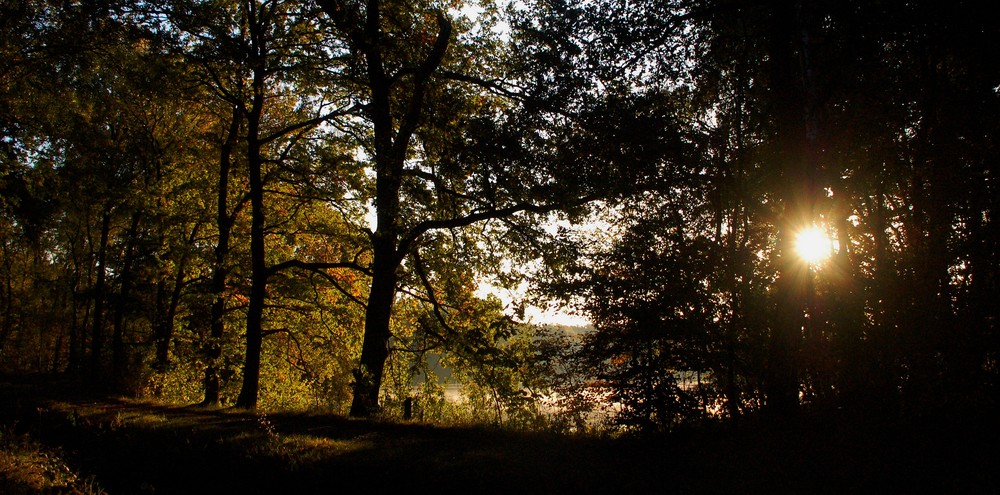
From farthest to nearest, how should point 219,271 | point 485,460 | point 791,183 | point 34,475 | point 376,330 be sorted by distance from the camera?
point 219,271
point 376,330
point 791,183
point 485,460
point 34,475

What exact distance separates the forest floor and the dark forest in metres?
0.59

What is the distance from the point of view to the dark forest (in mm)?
8312

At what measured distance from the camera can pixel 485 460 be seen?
7734 mm

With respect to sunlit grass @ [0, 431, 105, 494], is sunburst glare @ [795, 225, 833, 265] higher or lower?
higher

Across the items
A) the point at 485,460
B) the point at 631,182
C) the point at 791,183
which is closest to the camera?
the point at 485,460

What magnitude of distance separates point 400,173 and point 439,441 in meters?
6.62

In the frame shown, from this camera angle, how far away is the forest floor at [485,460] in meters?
6.36

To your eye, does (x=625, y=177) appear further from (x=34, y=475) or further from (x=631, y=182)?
(x=34, y=475)

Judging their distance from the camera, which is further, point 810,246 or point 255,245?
point 255,245

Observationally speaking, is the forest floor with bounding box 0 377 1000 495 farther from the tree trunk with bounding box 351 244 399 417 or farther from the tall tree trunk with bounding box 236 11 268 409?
the tall tree trunk with bounding box 236 11 268 409

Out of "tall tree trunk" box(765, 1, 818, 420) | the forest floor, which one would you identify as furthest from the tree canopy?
the forest floor

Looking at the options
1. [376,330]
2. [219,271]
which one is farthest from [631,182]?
[219,271]

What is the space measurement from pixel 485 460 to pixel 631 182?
5.62 meters

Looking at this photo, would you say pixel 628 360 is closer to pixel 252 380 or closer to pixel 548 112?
pixel 548 112
